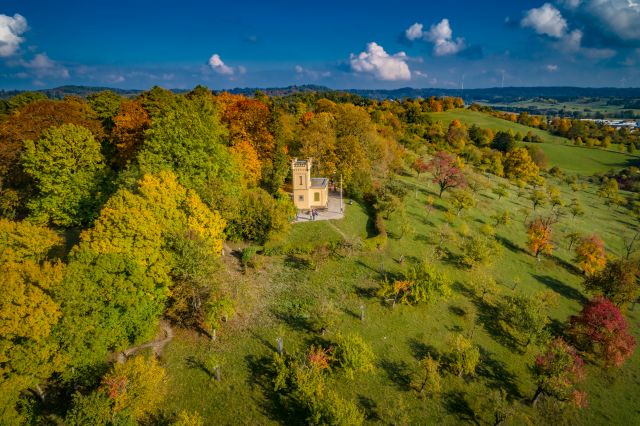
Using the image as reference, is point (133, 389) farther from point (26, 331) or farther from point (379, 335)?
point (379, 335)

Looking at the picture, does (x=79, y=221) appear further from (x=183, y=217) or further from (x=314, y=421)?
(x=314, y=421)

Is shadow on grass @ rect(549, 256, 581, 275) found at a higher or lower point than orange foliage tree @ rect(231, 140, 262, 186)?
lower

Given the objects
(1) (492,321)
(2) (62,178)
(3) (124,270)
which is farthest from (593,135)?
(2) (62,178)

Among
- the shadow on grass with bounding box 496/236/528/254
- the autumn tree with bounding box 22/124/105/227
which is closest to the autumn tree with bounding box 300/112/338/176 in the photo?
the shadow on grass with bounding box 496/236/528/254

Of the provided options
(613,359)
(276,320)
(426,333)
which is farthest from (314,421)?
(613,359)

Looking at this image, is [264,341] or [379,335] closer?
[264,341]

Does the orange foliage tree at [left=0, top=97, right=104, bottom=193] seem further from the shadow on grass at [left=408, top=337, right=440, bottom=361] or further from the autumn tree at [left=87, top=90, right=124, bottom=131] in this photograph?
the shadow on grass at [left=408, top=337, right=440, bottom=361]

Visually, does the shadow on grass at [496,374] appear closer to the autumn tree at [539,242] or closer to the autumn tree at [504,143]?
the autumn tree at [539,242]
